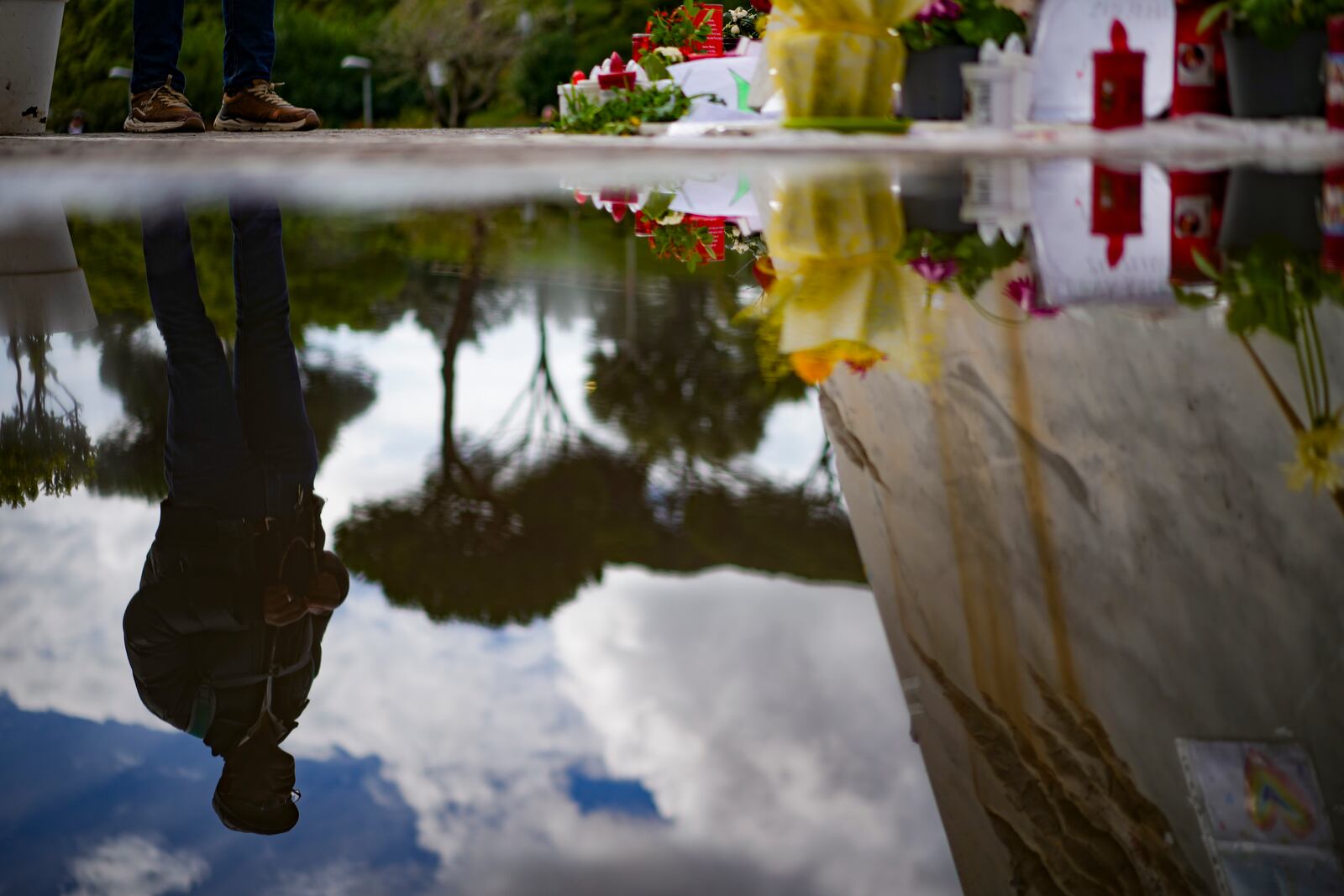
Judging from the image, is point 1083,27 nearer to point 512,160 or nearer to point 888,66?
point 888,66

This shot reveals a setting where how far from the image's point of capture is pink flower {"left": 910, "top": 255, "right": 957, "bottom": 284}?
63.0 inches

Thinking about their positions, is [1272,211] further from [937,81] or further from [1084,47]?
[1084,47]

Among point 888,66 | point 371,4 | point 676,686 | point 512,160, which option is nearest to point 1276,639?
point 676,686

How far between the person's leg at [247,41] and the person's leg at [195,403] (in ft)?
11.4

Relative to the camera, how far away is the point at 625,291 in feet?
5.66

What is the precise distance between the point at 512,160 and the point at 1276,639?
373cm

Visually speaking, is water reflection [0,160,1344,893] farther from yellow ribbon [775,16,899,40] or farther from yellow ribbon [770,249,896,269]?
yellow ribbon [775,16,899,40]

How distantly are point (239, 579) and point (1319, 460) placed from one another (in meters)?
0.70

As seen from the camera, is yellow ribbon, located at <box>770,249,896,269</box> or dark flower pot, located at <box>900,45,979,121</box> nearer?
yellow ribbon, located at <box>770,249,896,269</box>

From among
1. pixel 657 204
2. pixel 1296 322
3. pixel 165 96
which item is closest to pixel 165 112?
pixel 165 96

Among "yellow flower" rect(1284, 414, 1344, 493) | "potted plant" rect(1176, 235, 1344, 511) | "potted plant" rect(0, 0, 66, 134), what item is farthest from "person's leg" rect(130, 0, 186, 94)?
"yellow flower" rect(1284, 414, 1344, 493)

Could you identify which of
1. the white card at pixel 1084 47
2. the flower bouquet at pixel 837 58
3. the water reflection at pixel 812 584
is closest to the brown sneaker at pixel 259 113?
the flower bouquet at pixel 837 58

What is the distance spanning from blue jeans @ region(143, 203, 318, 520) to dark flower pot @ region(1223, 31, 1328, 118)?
3882 mm

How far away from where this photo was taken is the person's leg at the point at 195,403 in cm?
98
